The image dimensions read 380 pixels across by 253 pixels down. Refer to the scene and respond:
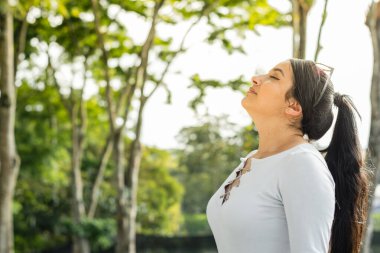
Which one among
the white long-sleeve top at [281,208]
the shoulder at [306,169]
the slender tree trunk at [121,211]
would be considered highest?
the shoulder at [306,169]

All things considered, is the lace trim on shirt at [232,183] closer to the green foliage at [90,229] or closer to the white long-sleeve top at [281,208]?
the white long-sleeve top at [281,208]

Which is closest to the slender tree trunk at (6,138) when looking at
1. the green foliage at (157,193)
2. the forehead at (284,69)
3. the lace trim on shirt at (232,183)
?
the lace trim on shirt at (232,183)

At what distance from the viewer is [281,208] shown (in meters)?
1.81

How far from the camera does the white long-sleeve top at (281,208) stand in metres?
1.72

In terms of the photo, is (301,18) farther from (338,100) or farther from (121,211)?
(121,211)

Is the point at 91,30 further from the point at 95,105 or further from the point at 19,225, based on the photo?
the point at 19,225

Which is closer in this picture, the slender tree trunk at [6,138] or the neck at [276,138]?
the neck at [276,138]

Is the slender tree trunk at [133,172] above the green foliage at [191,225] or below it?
above

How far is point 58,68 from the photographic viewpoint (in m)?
16.4

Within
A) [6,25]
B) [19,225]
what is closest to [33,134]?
[19,225]

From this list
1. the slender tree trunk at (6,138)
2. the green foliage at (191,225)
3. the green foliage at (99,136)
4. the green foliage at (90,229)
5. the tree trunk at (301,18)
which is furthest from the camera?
the green foliage at (191,225)

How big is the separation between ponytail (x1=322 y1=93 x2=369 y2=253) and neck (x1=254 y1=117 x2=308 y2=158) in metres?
0.13

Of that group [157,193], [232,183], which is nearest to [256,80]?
[232,183]

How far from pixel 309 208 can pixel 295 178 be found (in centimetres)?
8
